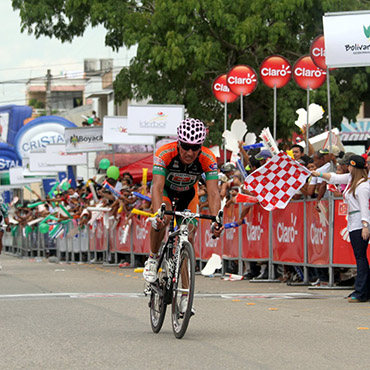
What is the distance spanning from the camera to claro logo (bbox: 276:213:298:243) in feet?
52.7

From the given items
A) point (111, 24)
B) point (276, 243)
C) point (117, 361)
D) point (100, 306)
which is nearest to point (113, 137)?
point (111, 24)

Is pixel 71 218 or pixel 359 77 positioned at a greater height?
pixel 359 77

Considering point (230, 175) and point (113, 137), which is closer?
point (230, 175)

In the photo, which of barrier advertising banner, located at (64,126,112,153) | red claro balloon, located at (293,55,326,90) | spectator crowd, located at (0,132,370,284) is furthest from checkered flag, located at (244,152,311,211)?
barrier advertising banner, located at (64,126,112,153)

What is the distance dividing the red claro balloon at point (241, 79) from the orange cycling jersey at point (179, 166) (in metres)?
11.0

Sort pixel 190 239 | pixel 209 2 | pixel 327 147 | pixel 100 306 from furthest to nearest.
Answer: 1. pixel 209 2
2. pixel 327 147
3. pixel 100 306
4. pixel 190 239

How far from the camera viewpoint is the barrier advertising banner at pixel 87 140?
3122cm

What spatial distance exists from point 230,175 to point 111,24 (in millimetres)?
11102

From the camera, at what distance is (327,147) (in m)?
15.8

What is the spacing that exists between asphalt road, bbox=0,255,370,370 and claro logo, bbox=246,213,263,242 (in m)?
1.96

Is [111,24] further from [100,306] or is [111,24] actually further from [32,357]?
[32,357]

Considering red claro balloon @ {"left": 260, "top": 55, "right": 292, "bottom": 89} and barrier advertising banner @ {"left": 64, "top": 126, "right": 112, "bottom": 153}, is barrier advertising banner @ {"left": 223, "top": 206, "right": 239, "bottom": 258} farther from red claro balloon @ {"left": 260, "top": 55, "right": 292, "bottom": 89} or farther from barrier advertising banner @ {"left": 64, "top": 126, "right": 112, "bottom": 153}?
barrier advertising banner @ {"left": 64, "top": 126, "right": 112, "bottom": 153}

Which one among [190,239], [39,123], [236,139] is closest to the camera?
[190,239]

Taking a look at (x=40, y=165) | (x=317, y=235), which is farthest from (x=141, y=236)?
(x=40, y=165)
